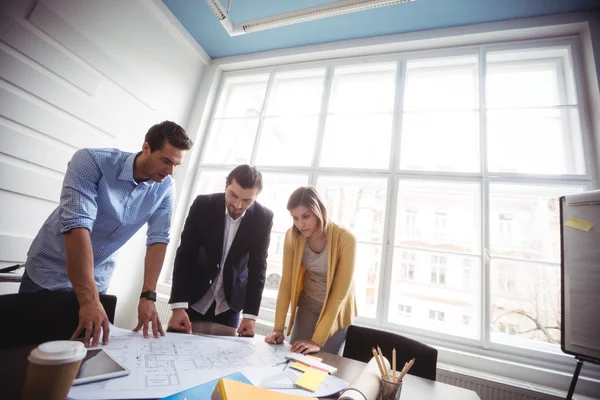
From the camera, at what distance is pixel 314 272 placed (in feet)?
5.30

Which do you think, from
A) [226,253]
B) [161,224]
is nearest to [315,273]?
[226,253]

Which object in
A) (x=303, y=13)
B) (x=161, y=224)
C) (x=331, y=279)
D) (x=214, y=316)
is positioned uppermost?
(x=303, y=13)

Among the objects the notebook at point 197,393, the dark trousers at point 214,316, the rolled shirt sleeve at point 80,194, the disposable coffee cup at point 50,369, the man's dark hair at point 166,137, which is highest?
the man's dark hair at point 166,137

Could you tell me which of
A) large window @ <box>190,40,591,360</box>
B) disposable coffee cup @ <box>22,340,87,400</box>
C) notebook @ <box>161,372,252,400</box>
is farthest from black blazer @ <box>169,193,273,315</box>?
large window @ <box>190,40,591,360</box>

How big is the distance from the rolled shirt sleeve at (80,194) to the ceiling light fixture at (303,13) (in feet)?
6.21

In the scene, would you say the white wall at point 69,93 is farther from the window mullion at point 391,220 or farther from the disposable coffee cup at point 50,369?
the window mullion at point 391,220

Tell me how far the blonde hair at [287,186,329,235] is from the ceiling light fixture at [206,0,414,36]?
158 centimetres

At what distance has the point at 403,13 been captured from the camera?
2744 mm

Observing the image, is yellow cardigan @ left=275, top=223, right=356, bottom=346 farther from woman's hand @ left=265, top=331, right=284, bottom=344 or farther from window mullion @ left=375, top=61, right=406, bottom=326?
window mullion @ left=375, top=61, right=406, bottom=326

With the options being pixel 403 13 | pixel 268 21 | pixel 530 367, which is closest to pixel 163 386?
pixel 530 367

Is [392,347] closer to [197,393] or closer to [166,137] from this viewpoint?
[197,393]

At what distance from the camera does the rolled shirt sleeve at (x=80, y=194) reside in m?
0.91

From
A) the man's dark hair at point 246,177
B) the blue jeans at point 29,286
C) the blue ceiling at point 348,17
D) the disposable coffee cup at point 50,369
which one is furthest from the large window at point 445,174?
the disposable coffee cup at point 50,369

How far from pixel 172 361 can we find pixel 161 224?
691 mm
